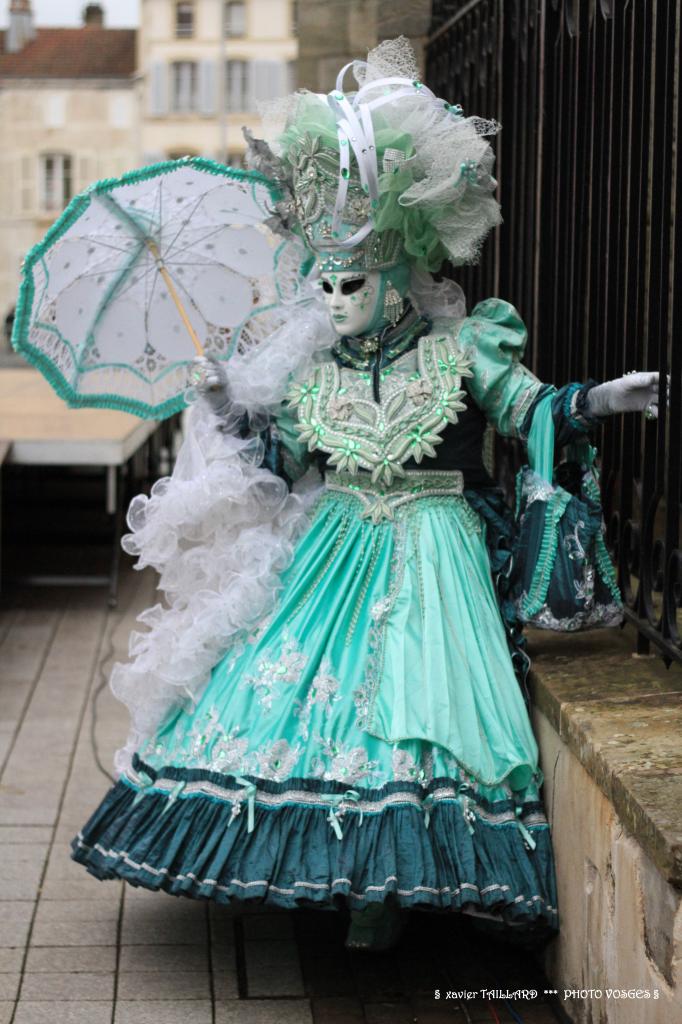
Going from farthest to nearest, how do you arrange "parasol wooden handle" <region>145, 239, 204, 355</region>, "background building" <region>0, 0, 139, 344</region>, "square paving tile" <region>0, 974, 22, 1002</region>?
1. "background building" <region>0, 0, 139, 344</region>
2. "parasol wooden handle" <region>145, 239, 204, 355</region>
3. "square paving tile" <region>0, 974, 22, 1002</region>

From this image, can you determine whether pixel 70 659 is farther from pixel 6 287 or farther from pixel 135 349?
pixel 6 287

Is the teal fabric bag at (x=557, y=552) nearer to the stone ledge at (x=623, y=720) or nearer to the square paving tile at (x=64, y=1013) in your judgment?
the stone ledge at (x=623, y=720)

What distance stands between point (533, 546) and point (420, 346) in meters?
0.57

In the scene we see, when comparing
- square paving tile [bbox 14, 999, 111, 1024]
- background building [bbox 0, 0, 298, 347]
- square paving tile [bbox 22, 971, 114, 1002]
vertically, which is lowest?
square paving tile [bbox 14, 999, 111, 1024]

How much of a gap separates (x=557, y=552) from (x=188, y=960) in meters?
1.29

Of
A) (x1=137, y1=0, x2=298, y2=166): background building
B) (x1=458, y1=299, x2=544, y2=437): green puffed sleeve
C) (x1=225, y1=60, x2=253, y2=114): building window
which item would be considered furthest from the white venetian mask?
(x1=225, y1=60, x2=253, y2=114): building window

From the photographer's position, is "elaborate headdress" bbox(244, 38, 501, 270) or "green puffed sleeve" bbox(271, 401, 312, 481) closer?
"elaborate headdress" bbox(244, 38, 501, 270)

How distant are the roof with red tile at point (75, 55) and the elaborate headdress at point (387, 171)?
42084mm

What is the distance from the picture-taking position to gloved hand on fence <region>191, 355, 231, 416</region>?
12.3 feet

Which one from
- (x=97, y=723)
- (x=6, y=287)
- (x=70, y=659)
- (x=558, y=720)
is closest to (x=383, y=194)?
(x=558, y=720)

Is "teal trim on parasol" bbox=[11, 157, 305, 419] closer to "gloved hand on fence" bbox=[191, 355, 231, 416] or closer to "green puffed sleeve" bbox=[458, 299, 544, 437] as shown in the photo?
"gloved hand on fence" bbox=[191, 355, 231, 416]

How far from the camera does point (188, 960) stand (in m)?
3.56

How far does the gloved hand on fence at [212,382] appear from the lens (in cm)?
375

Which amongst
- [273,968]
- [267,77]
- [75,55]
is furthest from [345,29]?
[75,55]
